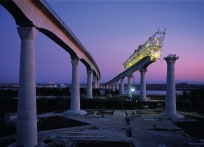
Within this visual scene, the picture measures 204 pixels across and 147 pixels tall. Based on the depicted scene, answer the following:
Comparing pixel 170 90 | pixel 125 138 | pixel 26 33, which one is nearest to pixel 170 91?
pixel 170 90

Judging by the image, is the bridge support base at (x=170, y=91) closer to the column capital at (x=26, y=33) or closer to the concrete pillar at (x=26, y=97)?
the concrete pillar at (x=26, y=97)

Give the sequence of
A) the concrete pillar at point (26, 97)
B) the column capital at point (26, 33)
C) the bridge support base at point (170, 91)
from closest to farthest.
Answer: the concrete pillar at point (26, 97) < the column capital at point (26, 33) < the bridge support base at point (170, 91)

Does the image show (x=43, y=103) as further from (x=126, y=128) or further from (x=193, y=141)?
(x=193, y=141)

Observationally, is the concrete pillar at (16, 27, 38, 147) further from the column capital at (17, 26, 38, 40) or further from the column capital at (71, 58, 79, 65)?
the column capital at (71, 58, 79, 65)

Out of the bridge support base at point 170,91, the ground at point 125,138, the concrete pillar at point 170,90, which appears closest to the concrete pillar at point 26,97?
the ground at point 125,138

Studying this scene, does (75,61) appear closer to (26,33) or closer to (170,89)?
(170,89)

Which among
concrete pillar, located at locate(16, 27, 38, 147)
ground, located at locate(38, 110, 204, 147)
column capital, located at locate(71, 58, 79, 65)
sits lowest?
ground, located at locate(38, 110, 204, 147)

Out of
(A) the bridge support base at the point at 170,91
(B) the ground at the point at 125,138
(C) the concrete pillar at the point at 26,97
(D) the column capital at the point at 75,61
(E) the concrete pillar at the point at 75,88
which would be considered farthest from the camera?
(D) the column capital at the point at 75,61

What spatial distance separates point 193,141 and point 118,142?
230 inches

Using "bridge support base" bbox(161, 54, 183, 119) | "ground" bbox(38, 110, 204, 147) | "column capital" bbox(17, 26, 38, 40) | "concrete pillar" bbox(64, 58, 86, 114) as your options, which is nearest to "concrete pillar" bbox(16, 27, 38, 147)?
"column capital" bbox(17, 26, 38, 40)

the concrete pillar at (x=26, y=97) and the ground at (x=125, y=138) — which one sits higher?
the concrete pillar at (x=26, y=97)

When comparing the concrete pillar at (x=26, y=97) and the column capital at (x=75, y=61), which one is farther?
the column capital at (x=75, y=61)

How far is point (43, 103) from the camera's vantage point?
50.0 metres

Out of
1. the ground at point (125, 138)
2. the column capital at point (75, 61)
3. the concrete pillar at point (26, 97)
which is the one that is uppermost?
the column capital at point (75, 61)
